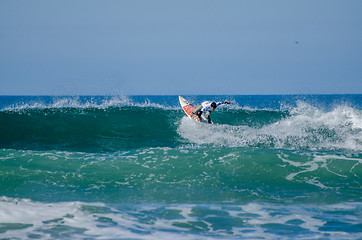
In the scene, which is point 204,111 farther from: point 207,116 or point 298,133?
point 298,133

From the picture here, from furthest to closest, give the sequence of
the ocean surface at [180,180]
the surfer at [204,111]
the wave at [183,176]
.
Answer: the surfer at [204,111] → the wave at [183,176] → the ocean surface at [180,180]

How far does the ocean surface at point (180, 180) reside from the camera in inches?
202

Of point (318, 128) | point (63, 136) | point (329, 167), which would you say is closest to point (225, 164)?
point (329, 167)

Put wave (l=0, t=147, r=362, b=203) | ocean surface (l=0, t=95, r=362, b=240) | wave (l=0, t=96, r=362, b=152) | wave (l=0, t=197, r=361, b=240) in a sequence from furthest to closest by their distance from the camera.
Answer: wave (l=0, t=96, r=362, b=152) < wave (l=0, t=147, r=362, b=203) < ocean surface (l=0, t=95, r=362, b=240) < wave (l=0, t=197, r=361, b=240)

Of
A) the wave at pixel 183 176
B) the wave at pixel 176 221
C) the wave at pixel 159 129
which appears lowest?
the wave at pixel 176 221

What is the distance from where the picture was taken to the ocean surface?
16.9 feet

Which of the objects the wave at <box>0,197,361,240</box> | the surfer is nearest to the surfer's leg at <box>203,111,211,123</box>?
the surfer

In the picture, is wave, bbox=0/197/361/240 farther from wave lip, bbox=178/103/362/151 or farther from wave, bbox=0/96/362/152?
wave, bbox=0/96/362/152

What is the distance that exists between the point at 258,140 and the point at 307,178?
5.11m

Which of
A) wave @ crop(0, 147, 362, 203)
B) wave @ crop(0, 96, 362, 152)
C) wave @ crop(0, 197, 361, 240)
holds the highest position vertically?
wave @ crop(0, 96, 362, 152)

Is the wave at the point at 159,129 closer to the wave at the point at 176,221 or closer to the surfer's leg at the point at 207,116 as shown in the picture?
the surfer's leg at the point at 207,116

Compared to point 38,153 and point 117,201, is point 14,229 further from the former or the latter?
point 38,153

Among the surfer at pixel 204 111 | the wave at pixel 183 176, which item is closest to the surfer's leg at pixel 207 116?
the surfer at pixel 204 111

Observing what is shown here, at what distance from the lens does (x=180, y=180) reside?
335 inches
